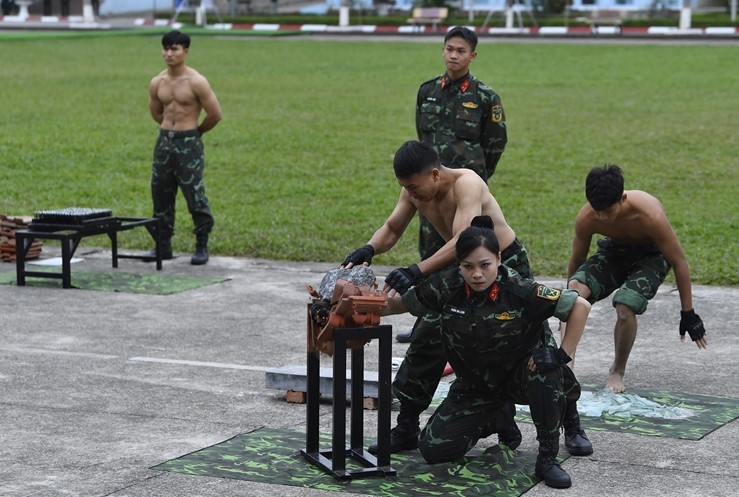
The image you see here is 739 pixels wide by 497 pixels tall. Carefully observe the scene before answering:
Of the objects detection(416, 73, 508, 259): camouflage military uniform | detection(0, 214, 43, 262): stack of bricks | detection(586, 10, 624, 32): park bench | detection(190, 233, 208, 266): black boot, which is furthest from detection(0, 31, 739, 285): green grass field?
detection(586, 10, 624, 32): park bench

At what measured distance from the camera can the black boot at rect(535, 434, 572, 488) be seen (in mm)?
6246

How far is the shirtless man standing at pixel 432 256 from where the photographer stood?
21.4ft

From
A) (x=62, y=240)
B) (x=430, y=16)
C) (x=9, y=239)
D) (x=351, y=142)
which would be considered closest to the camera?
(x=62, y=240)

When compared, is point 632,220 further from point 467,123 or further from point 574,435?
point 467,123

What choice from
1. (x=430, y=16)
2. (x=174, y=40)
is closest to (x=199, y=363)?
(x=174, y=40)

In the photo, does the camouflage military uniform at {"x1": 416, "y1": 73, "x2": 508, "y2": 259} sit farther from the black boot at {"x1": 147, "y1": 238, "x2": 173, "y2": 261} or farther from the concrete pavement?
the black boot at {"x1": 147, "y1": 238, "x2": 173, "y2": 261}

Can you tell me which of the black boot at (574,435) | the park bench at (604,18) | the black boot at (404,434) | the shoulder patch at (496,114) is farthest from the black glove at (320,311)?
the park bench at (604,18)

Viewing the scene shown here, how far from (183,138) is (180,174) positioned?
1.10 ft

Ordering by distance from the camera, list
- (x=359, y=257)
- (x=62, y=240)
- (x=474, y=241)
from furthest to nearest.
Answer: (x=62, y=240), (x=359, y=257), (x=474, y=241)

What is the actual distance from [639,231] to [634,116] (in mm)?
18318

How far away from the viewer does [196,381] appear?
831cm

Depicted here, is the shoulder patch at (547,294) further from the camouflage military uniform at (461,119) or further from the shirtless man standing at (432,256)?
the camouflage military uniform at (461,119)

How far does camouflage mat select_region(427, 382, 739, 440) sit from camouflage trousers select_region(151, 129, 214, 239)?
5191 mm

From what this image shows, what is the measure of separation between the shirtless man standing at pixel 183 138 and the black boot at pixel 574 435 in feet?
20.7
